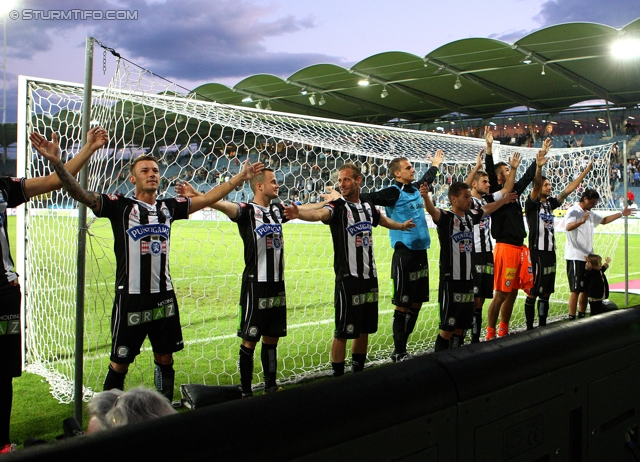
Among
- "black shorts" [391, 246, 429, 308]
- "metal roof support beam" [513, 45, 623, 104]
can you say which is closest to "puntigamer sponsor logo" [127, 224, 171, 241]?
"black shorts" [391, 246, 429, 308]

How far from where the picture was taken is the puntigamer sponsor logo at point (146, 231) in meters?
3.48

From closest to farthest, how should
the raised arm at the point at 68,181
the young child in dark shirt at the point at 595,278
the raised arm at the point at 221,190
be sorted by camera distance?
the raised arm at the point at 68,181
the raised arm at the point at 221,190
the young child in dark shirt at the point at 595,278

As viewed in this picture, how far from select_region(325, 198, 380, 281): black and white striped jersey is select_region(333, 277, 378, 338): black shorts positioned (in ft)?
0.20

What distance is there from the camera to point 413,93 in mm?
25812

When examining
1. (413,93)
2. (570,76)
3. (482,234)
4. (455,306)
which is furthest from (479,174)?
(413,93)

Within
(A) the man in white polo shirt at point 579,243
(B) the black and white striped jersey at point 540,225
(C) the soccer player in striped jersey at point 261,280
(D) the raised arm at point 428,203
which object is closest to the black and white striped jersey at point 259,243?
(C) the soccer player in striped jersey at point 261,280

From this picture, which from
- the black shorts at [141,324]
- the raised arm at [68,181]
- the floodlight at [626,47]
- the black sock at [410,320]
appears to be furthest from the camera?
the floodlight at [626,47]

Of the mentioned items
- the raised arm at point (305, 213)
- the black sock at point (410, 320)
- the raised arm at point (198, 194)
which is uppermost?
the raised arm at point (198, 194)

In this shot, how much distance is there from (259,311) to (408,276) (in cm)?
170

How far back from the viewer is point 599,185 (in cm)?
1045

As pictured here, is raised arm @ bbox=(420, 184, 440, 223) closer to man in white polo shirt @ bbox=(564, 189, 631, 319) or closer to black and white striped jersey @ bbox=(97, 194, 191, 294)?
black and white striped jersey @ bbox=(97, 194, 191, 294)

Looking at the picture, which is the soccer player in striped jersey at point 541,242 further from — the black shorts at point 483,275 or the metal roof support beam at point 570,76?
the metal roof support beam at point 570,76

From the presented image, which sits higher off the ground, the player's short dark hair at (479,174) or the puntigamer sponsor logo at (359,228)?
the player's short dark hair at (479,174)

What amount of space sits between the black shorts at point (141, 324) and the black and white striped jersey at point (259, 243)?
759 mm
